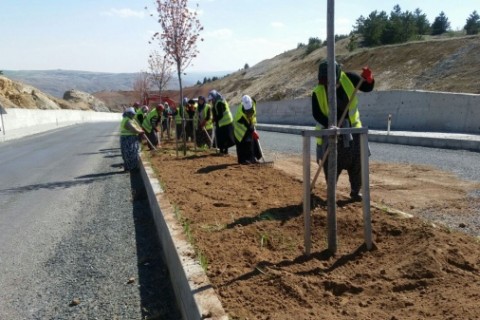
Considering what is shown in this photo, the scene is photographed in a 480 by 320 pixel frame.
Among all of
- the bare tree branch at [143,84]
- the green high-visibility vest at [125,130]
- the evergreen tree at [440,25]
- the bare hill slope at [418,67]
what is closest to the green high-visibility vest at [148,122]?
the green high-visibility vest at [125,130]

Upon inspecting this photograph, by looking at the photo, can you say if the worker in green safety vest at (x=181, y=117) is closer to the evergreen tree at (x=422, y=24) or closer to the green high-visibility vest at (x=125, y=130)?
the green high-visibility vest at (x=125, y=130)

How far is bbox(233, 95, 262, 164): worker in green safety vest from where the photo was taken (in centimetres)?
1005

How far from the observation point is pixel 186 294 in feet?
11.6

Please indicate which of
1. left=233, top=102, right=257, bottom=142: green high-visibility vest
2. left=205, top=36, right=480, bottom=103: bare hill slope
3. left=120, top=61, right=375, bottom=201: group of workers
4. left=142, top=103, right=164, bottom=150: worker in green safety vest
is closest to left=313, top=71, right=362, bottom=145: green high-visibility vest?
left=120, top=61, right=375, bottom=201: group of workers

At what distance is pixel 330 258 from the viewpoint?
12.8 ft

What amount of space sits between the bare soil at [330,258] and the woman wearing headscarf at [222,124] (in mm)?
5579

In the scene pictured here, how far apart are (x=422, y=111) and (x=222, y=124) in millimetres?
9827

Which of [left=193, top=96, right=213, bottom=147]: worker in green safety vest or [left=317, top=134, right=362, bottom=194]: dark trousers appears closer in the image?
[left=317, top=134, right=362, bottom=194]: dark trousers

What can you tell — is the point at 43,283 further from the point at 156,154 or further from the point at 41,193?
the point at 156,154

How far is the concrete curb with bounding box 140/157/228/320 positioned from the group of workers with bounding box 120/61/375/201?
5.23 feet

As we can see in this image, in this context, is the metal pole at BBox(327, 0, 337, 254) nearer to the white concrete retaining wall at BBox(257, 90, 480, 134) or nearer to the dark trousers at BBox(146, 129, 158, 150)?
the dark trousers at BBox(146, 129, 158, 150)

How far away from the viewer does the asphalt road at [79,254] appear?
4.08 m

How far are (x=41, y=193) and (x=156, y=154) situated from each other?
14.1ft

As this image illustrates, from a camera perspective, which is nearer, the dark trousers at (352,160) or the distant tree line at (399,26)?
the dark trousers at (352,160)
